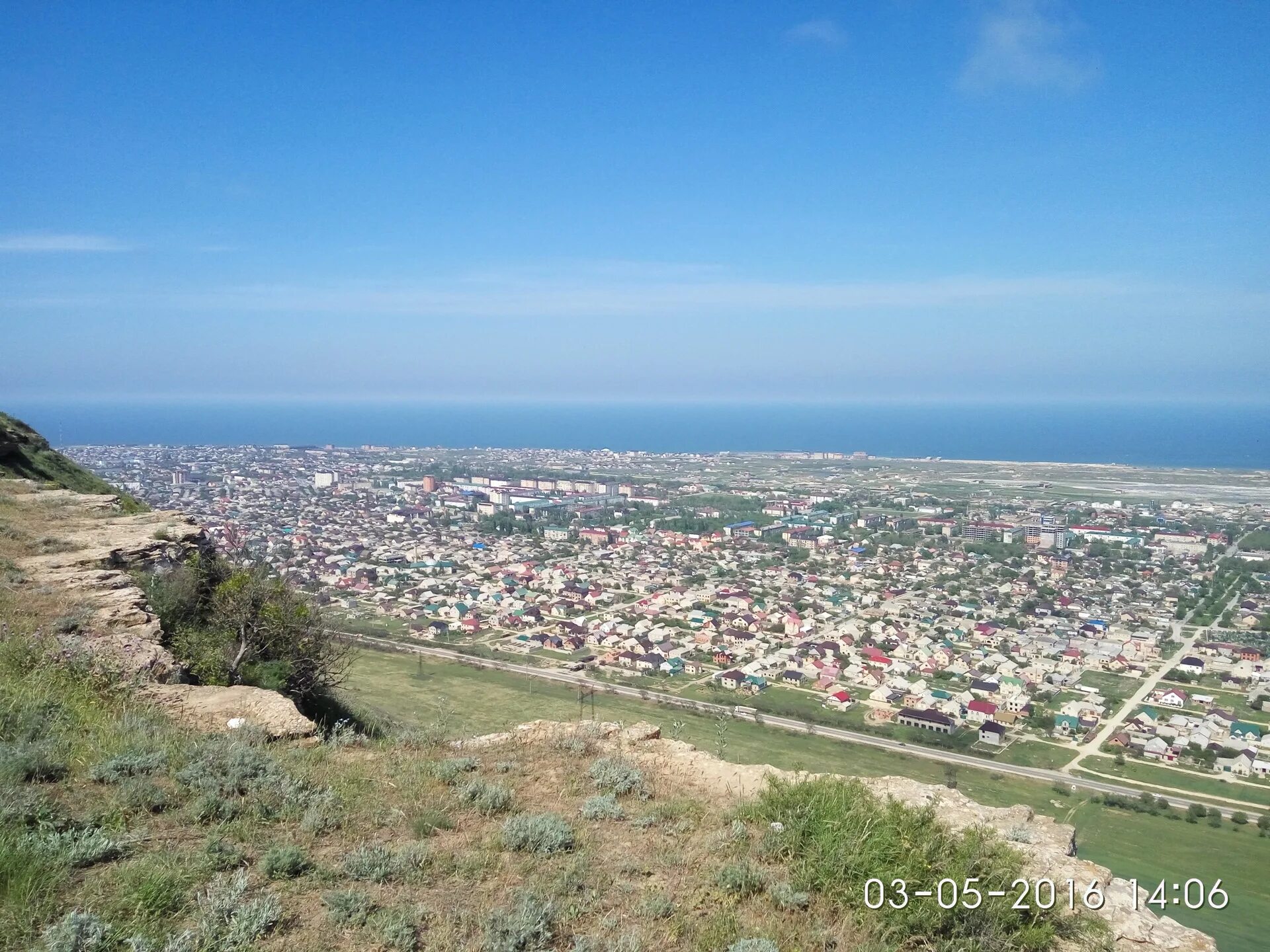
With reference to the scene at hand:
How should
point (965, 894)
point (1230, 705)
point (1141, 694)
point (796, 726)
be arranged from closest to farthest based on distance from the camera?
point (965, 894) < point (796, 726) < point (1230, 705) < point (1141, 694)

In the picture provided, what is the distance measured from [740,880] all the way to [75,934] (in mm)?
2752

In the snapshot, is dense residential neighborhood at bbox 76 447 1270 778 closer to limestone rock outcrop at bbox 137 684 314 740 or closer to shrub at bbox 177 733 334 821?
limestone rock outcrop at bbox 137 684 314 740

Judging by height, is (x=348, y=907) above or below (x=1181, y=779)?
above

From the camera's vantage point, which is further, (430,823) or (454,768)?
(454,768)

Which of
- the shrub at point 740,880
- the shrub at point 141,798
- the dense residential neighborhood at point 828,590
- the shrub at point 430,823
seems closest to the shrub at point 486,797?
the shrub at point 430,823

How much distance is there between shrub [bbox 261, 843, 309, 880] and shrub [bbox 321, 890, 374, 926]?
266 mm

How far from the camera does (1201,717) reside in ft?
51.1

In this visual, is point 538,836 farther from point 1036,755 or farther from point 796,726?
point 1036,755

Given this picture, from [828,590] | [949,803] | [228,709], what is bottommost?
[828,590]

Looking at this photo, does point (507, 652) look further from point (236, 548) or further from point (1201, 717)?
point (1201, 717)

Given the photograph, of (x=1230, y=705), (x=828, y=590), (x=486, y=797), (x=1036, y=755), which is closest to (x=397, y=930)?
(x=486, y=797)

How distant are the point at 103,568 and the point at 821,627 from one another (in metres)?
20.7

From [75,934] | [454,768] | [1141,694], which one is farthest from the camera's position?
[1141,694]

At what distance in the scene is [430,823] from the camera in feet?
12.8
